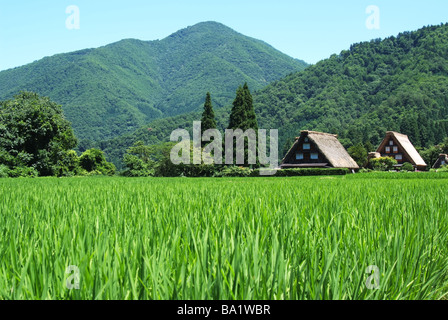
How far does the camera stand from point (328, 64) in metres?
99.1

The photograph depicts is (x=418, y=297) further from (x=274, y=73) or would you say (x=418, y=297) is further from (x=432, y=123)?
(x=274, y=73)

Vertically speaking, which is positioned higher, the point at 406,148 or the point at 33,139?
the point at 33,139

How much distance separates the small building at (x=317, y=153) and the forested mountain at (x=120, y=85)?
3076 inches

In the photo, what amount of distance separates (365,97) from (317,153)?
5307 cm

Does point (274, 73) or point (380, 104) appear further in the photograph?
point (274, 73)

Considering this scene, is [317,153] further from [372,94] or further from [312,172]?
[372,94]

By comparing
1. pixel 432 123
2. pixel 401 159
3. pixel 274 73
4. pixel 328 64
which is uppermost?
pixel 274 73

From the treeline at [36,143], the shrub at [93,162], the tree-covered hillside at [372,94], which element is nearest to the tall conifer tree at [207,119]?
the treeline at [36,143]

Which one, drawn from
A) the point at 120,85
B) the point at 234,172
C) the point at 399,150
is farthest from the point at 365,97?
the point at 120,85

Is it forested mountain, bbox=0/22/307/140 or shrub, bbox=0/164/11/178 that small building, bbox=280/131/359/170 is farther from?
forested mountain, bbox=0/22/307/140

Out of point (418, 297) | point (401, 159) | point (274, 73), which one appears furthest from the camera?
point (274, 73)

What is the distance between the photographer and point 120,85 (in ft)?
519
